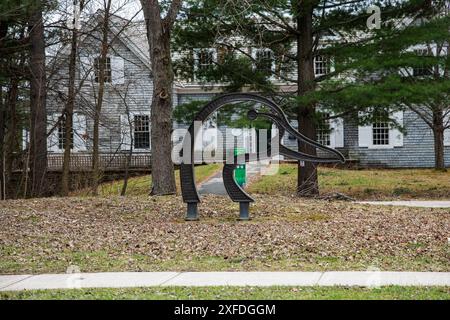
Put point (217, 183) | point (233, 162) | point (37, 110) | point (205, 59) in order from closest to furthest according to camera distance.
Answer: point (233, 162) < point (205, 59) < point (37, 110) < point (217, 183)

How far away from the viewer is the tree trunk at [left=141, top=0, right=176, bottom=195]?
1817 centimetres

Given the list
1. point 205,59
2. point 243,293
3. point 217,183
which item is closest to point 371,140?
point 217,183

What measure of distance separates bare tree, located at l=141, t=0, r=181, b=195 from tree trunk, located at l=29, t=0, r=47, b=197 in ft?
20.1

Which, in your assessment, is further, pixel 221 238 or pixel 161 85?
pixel 161 85

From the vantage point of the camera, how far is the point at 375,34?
21.4m

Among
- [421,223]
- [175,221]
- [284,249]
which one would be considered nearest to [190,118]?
[175,221]

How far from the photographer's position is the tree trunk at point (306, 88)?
22.0 metres

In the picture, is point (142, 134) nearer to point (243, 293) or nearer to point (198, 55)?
point (198, 55)

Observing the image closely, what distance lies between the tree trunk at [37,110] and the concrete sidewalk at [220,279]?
1518 centimetres

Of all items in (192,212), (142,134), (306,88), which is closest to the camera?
(192,212)

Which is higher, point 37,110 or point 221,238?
point 37,110

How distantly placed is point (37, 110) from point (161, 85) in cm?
743

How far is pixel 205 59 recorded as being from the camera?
2292 centimetres

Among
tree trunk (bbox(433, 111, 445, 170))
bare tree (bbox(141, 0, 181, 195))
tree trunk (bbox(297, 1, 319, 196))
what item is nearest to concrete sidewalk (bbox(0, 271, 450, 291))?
bare tree (bbox(141, 0, 181, 195))
